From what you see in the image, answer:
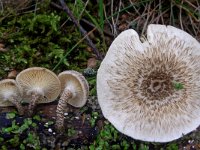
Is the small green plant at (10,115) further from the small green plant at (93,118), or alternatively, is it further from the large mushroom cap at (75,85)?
the small green plant at (93,118)

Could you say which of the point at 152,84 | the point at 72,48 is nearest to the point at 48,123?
the point at 72,48

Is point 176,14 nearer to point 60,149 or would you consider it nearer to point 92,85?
point 92,85

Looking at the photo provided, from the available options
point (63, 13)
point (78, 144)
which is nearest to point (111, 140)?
point (78, 144)

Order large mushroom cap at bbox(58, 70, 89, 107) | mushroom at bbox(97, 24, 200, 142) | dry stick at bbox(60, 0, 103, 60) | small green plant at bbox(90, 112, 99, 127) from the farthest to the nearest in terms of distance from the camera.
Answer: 1. dry stick at bbox(60, 0, 103, 60)
2. small green plant at bbox(90, 112, 99, 127)
3. large mushroom cap at bbox(58, 70, 89, 107)
4. mushroom at bbox(97, 24, 200, 142)

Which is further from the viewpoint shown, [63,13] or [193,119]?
[63,13]

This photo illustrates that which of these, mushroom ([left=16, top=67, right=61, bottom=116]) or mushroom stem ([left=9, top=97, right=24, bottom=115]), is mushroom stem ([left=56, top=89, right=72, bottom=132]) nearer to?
mushroom ([left=16, top=67, right=61, bottom=116])

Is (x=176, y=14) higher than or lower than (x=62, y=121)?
Answer: higher

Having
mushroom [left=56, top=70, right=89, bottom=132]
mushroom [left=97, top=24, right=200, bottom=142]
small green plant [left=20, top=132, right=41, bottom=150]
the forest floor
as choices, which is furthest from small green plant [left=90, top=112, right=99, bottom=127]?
small green plant [left=20, top=132, right=41, bottom=150]
